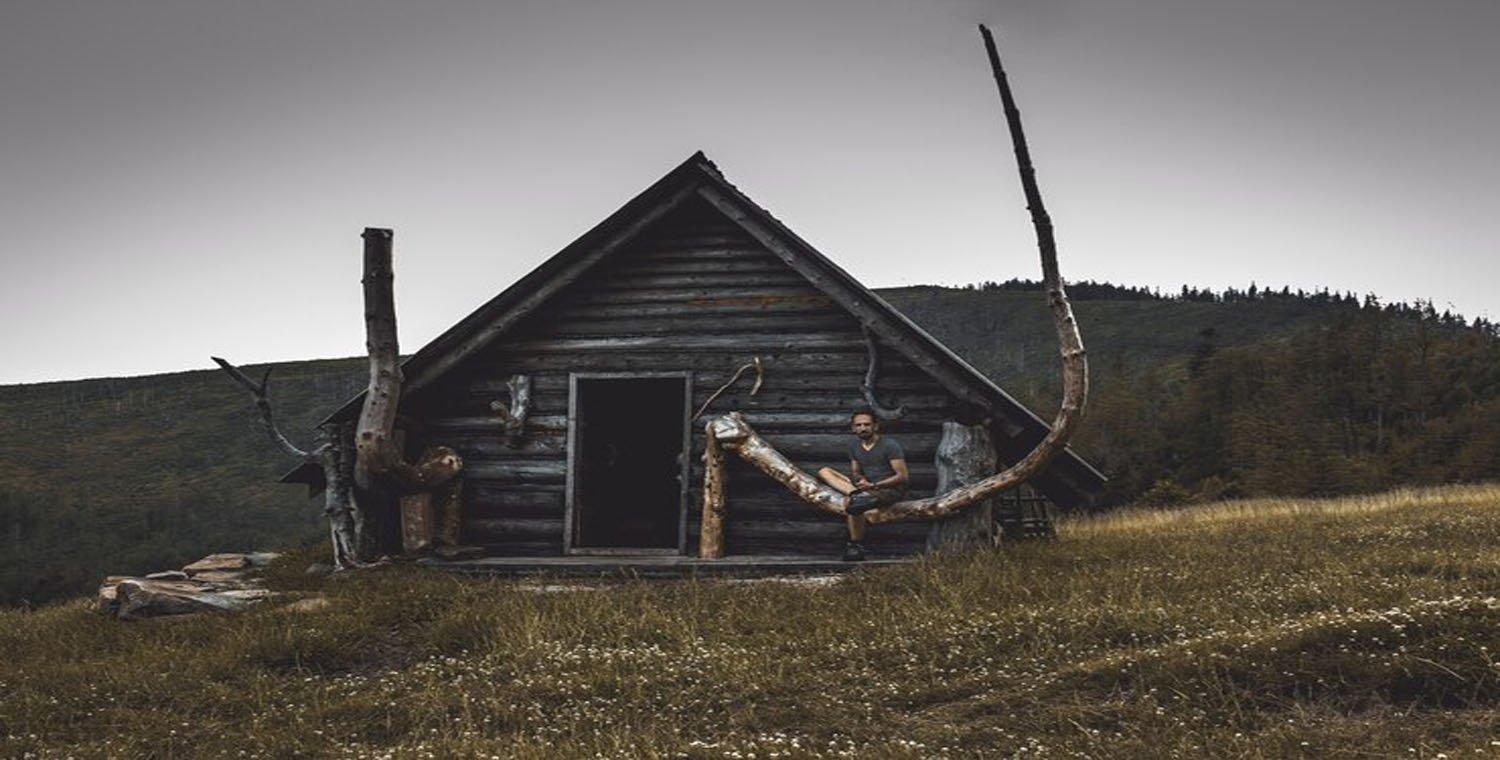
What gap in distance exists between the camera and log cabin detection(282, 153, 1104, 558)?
1356 centimetres

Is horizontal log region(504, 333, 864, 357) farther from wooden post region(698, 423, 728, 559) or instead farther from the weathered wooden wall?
wooden post region(698, 423, 728, 559)

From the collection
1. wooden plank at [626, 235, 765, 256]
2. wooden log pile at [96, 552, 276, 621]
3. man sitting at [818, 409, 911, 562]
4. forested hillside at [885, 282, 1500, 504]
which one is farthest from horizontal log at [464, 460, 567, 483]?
forested hillside at [885, 282, 1500, 504]

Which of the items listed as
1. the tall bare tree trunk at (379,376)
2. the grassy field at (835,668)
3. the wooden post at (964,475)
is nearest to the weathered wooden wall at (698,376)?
the wooden post at (964,475)

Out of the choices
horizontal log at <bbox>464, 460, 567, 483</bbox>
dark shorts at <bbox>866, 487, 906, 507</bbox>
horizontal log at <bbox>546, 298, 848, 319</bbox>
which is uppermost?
horizontal log at <bbox>546, 298, 848, 319</bbox>

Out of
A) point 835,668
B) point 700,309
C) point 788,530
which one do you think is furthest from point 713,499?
point 835,668

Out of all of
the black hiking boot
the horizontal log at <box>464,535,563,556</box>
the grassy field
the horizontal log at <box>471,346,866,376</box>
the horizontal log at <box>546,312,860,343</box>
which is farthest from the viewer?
the horizontal log at <box>464,535,563,556</box>

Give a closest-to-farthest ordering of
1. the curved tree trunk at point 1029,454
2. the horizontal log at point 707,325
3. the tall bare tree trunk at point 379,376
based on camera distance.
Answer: the curved tree trunk at point 1029,454
the tall bare tree trunk at point 379,376
the horizontal log at point 707,325

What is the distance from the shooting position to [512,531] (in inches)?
566

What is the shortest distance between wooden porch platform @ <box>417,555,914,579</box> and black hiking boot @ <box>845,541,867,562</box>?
13cm

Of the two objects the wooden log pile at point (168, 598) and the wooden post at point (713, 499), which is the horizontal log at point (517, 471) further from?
the wooden log pile at point (168, 598)

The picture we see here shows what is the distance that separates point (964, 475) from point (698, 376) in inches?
152

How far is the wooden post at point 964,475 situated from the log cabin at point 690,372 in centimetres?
39

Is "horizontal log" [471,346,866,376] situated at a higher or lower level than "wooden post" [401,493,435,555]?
higher

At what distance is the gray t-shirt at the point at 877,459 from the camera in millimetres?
12867
